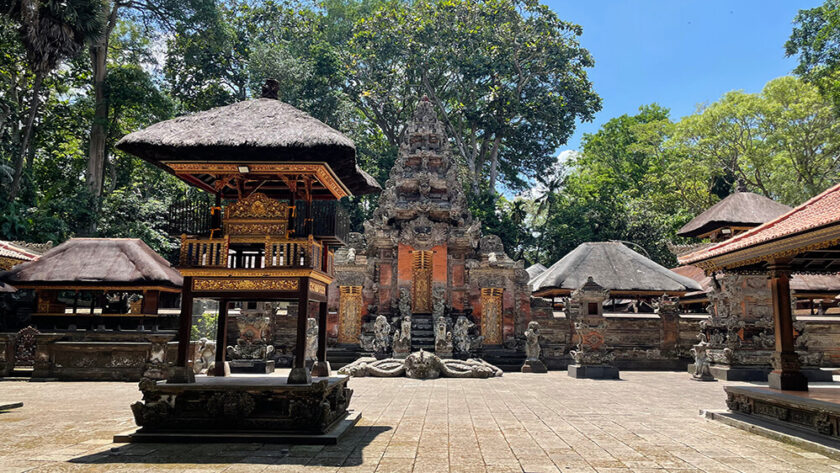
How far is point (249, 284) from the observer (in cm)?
809

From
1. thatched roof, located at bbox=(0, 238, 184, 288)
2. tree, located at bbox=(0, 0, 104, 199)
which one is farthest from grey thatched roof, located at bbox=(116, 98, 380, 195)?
tree, located at bbox=(0, 0, 104, 199)

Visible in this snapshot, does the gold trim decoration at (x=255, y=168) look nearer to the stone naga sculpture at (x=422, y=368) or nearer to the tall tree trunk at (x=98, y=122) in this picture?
the stone naga sculpture at (x=422, y=368)

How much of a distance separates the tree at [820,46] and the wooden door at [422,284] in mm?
21557

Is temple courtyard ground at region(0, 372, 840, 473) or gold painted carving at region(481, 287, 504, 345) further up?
gold painted carving at region(481, 287, 504, 345)

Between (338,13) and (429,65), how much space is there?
12844mm

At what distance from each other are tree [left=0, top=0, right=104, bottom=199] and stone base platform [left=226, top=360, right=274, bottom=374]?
38.7 ft

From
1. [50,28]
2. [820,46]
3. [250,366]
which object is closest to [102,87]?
[50,28]

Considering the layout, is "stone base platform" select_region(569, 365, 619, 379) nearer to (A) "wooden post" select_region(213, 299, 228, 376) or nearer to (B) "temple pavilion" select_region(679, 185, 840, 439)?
(B) "temple pavilion" select_region(679, 185, 840, 439)

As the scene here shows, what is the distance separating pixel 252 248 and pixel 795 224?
9009mm

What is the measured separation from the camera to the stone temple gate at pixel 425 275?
21.6 meters

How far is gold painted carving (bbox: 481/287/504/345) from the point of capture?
21734 mm

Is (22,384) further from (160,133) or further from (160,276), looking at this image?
(160,133)

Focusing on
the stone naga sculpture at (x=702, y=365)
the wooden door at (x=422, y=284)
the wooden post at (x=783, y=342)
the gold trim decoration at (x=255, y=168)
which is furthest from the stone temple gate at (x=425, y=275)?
the gold trim decoration at (x=255, y=168)

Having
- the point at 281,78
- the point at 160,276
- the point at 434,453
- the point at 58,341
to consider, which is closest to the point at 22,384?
the point at 58,341
